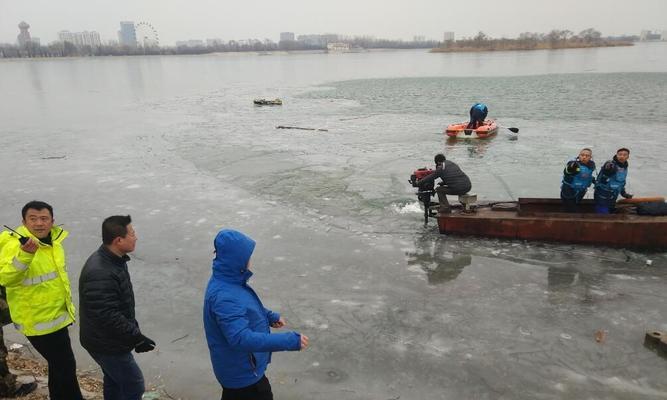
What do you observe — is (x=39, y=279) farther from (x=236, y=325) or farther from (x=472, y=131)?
(x=472, y=131)

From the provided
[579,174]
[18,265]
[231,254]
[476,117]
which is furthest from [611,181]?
[476,117]

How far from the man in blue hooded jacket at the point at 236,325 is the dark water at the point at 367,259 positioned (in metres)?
1.55

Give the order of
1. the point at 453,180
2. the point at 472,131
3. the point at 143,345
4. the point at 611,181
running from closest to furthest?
1. the point at 143,345
2. the point at 611,181
3. the point at 453,180
4. the point at 472,131

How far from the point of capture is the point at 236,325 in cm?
258

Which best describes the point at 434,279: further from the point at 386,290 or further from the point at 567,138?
the point at 567,138

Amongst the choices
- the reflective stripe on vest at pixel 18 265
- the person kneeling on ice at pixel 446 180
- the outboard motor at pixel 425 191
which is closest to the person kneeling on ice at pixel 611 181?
the person kneeling on ice at pixel 446 180

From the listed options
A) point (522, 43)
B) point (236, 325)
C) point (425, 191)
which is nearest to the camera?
point (236, 325)

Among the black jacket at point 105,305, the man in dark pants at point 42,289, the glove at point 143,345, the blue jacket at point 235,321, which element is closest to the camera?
the blue jacket at point 235,321

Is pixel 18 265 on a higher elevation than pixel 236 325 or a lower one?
higher

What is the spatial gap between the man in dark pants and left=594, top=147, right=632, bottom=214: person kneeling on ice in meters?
6.97

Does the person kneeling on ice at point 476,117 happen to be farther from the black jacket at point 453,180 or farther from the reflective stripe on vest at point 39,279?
the reflective stripe on vest at point 39,279

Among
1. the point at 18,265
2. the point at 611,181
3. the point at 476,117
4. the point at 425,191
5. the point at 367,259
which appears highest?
the point at 18,265

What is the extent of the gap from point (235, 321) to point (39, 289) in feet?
5.45

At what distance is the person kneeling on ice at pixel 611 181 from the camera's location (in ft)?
23.0
